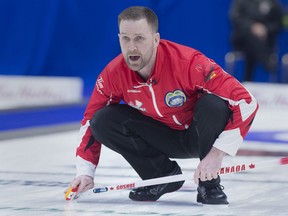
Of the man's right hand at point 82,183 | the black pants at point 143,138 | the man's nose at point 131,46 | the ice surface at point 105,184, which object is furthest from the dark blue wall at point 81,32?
the man's nose at point 131,46

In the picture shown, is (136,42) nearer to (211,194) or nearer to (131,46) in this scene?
(131,46)

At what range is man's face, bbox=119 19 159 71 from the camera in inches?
143

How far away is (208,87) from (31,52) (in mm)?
7960

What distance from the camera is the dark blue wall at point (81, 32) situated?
1119cm

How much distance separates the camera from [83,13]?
11.4 m

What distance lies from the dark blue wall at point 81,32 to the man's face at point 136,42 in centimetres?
727

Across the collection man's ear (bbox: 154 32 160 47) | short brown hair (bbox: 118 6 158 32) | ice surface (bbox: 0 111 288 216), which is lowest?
ice surface (bbox: 0 111 288 216)

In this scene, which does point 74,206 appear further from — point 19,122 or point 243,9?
point 243,9

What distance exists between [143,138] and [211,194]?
16.8 inches

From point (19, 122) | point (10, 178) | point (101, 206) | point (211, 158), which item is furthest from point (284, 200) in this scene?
point (19, 122)

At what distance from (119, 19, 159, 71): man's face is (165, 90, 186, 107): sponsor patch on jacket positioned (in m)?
0.18

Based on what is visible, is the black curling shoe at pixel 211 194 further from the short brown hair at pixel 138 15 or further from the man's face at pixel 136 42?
the short brown hair at pixel 138 15

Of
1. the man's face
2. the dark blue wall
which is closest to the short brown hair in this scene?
the man's face

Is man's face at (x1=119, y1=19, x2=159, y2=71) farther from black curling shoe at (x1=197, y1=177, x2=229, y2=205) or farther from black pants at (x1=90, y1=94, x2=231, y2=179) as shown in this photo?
black curling shoe at (x1=197, y1=177, x2=229, y2=205)
